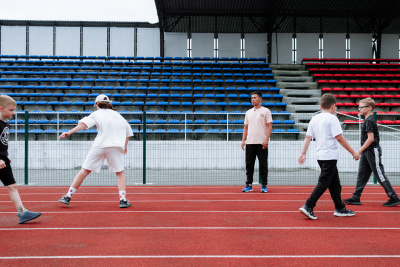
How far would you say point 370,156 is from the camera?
5547 mm

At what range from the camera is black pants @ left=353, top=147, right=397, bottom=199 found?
5.48 m

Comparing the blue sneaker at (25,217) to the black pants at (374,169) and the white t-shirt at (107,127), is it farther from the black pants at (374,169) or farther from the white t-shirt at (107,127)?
the black pants at (374,169)

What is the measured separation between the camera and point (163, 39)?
2225 cm

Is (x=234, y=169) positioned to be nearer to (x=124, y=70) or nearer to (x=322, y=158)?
(x=322, y=158)

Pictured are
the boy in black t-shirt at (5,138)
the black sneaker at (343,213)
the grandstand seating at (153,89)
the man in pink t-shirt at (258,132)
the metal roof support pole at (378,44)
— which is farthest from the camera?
the metal roof support pole at (378,44)

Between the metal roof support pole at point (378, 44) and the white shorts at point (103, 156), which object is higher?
the metal roof support pole at point (378, 44)

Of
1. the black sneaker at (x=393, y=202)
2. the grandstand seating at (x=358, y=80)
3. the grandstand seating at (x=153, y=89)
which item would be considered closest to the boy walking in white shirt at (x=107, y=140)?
the black sneaker at (x=393, y=202)

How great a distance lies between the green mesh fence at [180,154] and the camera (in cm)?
927

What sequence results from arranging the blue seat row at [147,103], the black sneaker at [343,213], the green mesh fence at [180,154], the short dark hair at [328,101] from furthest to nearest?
1. the blue seat row at [147,103]
2. the green mesh fence at [180,154]
3. the black sneaker at [343,213]
4. the short dark hair at [328,101]

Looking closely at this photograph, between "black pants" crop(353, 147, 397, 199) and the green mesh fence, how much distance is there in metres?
2.79

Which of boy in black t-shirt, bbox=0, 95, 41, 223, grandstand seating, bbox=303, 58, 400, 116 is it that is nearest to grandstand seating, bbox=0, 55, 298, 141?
grandstand seating, bbox=303, 58, 400, 116

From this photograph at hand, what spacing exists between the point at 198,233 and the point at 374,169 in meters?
3.12

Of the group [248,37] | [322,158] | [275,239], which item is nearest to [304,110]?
[248,37]

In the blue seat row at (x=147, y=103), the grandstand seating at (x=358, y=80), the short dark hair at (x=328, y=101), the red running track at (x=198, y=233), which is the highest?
the grandstand seating at (x=358, y=80)
